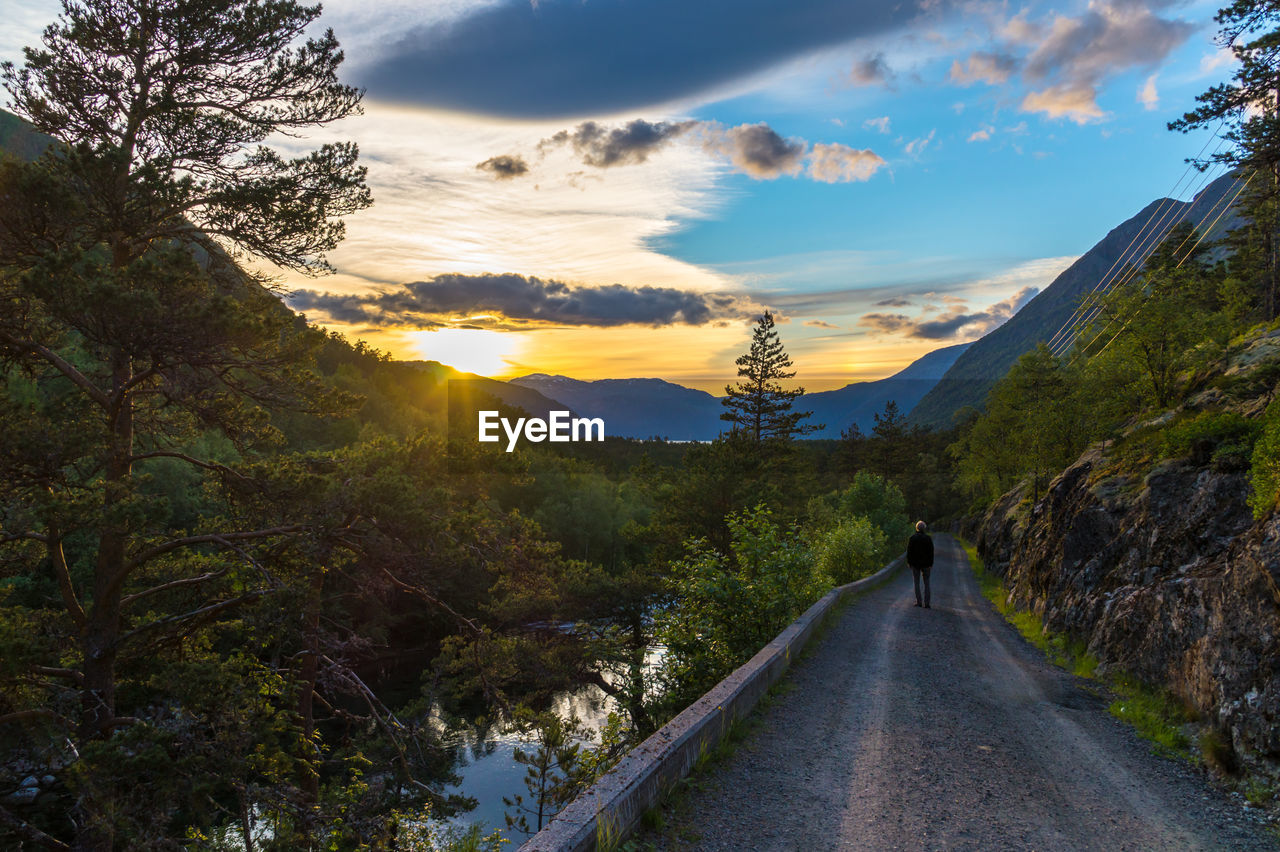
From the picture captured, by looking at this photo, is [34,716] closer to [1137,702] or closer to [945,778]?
[945,778]

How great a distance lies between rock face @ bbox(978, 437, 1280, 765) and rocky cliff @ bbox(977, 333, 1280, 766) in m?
0.02

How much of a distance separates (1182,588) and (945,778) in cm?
443

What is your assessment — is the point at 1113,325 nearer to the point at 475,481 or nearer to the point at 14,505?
the point at 475,481

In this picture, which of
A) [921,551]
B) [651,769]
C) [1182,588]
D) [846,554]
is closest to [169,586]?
[651,769]

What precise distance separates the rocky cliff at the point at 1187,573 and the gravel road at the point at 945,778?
2.70 feet

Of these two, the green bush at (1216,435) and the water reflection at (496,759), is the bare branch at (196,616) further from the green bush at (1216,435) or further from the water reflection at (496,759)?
the green bush at (1216,435)

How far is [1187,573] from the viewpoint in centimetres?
769

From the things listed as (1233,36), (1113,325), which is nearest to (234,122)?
(1233,36)

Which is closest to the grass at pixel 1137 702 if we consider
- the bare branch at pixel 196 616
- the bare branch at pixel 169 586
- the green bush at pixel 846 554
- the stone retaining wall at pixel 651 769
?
the stone retaining wall at pixel 651 769

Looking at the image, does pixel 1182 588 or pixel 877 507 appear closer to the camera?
pixel 1182 588

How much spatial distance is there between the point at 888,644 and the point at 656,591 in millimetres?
18254

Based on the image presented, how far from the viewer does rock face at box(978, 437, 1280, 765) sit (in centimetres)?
571

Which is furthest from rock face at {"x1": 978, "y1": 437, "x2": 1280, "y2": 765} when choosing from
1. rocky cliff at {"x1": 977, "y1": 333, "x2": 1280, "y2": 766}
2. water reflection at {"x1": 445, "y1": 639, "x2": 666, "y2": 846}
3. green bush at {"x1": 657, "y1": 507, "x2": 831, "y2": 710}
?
water reflection at {"x1": 445, "y1": 639, "x2": 666, "y2": 846}

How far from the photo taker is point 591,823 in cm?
382
